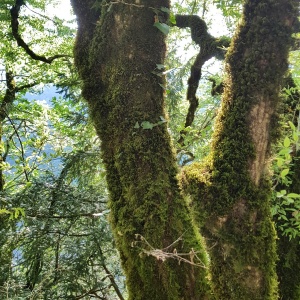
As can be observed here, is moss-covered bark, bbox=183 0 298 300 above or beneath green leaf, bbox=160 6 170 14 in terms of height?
beneath

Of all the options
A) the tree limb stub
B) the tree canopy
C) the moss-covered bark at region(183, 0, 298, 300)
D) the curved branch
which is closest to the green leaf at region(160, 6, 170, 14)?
the tree canopy

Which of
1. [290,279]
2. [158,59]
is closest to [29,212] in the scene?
[158,59]

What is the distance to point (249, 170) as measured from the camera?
179cm

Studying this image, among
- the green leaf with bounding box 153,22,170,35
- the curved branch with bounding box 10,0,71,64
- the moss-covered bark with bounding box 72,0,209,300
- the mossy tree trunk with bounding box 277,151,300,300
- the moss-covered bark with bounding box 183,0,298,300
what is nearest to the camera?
the moss-covered bark with bounding box 183,0,298,300

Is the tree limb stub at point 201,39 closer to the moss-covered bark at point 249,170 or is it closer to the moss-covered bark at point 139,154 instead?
the moss-covered bark at point 139,154

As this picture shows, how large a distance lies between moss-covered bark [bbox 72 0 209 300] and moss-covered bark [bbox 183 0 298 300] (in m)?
0.31

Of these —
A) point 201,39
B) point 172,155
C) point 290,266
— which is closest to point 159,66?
point 172,155

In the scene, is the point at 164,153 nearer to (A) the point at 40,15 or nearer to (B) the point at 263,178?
(B) the point at 263,178

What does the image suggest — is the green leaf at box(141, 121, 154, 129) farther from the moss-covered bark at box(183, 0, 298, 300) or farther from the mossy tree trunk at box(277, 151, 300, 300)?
the mossy tree trunk at box(277, 151, 300, 300)

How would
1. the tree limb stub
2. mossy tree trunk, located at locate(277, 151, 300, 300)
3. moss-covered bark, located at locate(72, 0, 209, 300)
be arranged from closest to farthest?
1. moss-covered bark, located at locate(72, 0, 209, 300)
2. mossy tree trunk, located at locate(277, 151, 300, 300)
3. the tree limb stub

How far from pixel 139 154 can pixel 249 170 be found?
70cm

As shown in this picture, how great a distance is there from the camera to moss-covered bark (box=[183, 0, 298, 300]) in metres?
1.75

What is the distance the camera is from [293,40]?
1752mm

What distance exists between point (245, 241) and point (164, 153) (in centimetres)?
76
